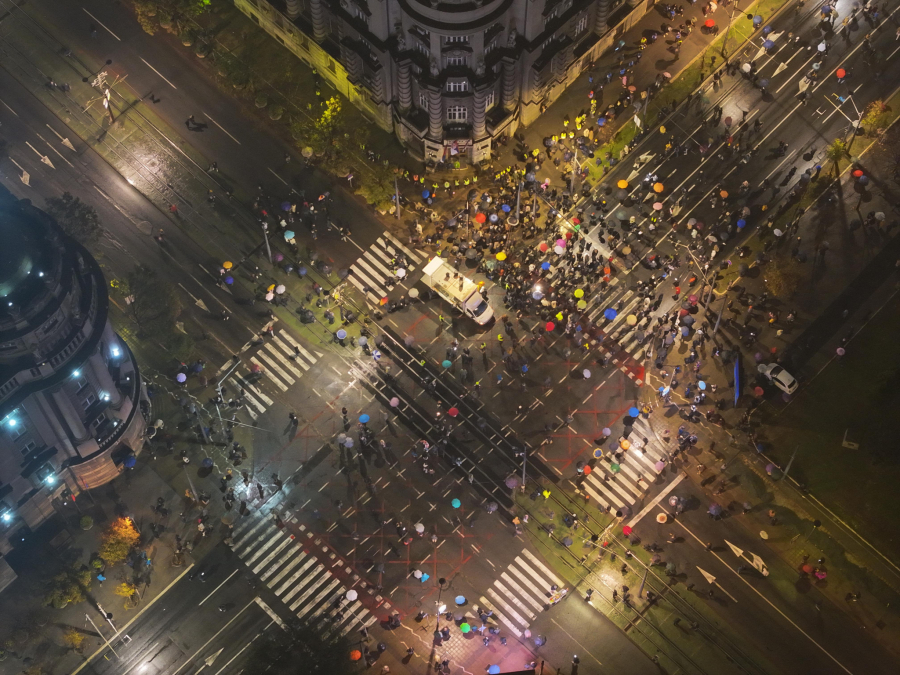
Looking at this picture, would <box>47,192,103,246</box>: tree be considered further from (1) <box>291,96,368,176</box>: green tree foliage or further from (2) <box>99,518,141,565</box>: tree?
(2) <box>99,518,141,565</box>: tree

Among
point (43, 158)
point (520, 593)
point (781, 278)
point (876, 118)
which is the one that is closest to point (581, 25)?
point (876, 118)

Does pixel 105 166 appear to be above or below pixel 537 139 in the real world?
above

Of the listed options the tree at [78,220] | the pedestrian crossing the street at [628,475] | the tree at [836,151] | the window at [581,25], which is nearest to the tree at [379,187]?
the window at [581,25]

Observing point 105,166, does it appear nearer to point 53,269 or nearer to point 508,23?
point 53,269

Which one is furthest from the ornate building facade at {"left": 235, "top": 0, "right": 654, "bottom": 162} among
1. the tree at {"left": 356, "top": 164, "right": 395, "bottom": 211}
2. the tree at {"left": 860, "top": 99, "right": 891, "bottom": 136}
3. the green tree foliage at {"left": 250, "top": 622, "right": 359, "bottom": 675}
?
the green tree foliage at {"left": 250, "top": 622, "right": 359, "bottom": 675}

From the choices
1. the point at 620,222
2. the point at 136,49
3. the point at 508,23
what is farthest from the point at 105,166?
the point at 620,222

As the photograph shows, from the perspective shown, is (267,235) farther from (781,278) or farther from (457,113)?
(781,278)

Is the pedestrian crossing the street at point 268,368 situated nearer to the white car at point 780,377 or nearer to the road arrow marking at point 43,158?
the road arrow marking at point 43,158
